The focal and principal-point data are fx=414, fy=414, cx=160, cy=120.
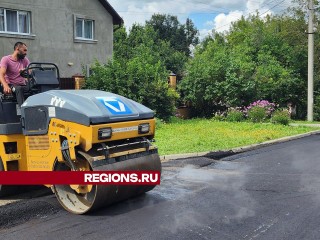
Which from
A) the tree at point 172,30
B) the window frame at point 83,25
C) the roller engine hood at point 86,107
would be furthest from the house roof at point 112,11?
the tree at point 172,30

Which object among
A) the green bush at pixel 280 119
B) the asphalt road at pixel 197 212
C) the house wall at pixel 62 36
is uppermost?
the house wall at pixel 62 36

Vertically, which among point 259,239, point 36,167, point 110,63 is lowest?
point 259,239

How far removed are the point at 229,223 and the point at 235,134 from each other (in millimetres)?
8917

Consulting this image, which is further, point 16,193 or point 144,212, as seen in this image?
point 16,193

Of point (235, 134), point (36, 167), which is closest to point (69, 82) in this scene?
point (235, 134)

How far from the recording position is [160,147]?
36.0ft

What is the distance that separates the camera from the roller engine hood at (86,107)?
5105 millimetres

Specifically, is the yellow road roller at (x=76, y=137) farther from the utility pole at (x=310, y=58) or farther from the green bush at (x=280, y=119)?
the utility pole at (x=310, y=58)

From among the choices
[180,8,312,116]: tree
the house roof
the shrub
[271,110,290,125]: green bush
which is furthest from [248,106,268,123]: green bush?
the house roof

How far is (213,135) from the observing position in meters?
13.5

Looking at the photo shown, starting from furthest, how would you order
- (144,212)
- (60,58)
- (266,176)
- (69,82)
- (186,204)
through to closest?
(60,58) → (69,82) → (266,176) → (186,204) → (144,212)

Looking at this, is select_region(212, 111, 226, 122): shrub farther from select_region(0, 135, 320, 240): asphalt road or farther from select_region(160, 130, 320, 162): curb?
select_region(0, 135, 320, 240): asphalt road

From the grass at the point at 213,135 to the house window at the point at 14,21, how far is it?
834 centimetres

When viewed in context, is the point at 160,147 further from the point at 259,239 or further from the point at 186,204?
the point at 259,239
